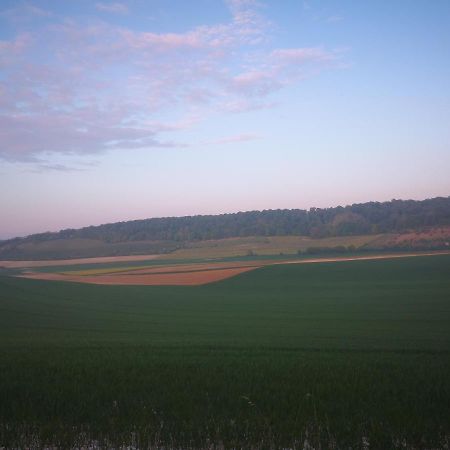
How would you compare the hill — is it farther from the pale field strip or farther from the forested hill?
the pale field strip

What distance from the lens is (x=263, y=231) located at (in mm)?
109000

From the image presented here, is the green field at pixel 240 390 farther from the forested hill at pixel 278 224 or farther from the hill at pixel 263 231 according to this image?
the forested hill at pixel 278 224

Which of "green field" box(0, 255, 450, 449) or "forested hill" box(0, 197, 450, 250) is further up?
"forested hill" box(0, 197, 450, 250)

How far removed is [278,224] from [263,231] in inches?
178

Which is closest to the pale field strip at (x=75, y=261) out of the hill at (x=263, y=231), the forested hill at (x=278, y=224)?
the hill at (x=263, y=231)

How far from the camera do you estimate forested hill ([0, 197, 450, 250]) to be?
94562 mm

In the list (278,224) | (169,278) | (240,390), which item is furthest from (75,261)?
(240,390)

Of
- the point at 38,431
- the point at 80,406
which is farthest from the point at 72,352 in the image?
the point at 38,431

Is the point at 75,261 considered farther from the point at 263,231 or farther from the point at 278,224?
the point at 278,224

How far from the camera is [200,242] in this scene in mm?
103938

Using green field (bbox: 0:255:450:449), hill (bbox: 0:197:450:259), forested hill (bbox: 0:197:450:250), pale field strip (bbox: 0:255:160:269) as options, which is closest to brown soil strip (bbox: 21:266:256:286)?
pale field strip (bbox: 0:255:160:269)

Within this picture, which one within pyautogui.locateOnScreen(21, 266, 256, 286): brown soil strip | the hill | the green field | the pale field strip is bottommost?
pyautogui.locateOnScreen(21, 266, 256, 286): brown soil strip

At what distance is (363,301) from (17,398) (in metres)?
28.1

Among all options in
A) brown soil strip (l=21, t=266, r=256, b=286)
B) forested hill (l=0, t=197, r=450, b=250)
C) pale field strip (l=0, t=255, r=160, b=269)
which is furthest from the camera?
forested hill (l=0, t=197, r=450, b=250)
